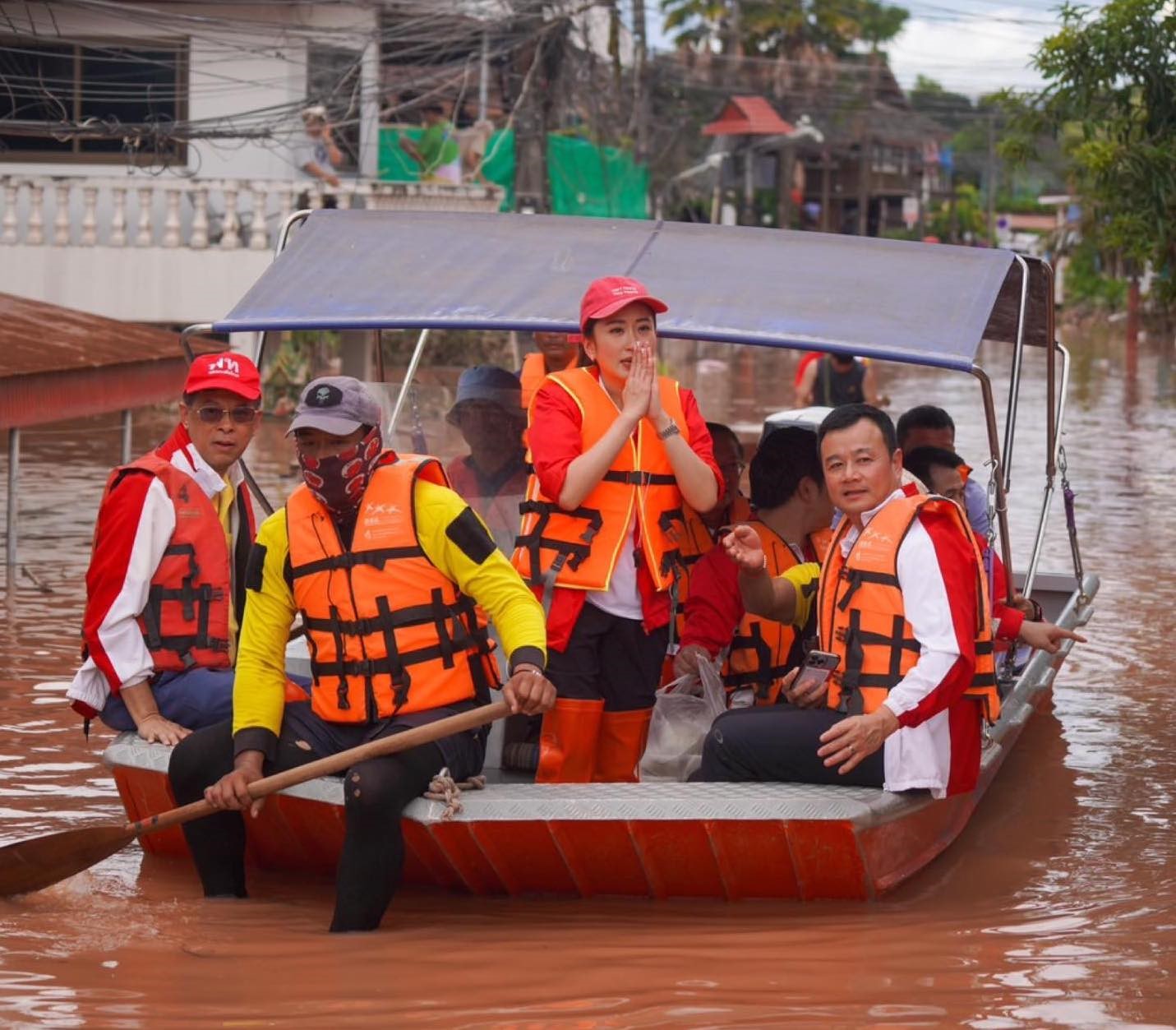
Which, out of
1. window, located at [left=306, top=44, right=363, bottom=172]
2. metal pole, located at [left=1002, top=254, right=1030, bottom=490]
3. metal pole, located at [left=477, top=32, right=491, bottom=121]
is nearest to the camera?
metal pole, located at [left=1002, top=254, right=1030, bottom=490]

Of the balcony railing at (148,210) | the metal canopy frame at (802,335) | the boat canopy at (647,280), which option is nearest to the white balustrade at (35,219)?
the balcony railing at (148,210)

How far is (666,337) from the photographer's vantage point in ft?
20.7

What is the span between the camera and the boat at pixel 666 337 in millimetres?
5105

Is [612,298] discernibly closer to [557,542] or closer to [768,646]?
[557,542]

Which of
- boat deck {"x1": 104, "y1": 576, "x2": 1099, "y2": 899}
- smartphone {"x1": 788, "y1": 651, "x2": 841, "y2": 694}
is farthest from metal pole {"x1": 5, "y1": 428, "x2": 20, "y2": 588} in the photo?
smartphone {"x1": 788, "y1": 651, "x2": 841, "y2": 694}

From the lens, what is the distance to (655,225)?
679cm

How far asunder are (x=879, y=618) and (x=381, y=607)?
4.42 feet

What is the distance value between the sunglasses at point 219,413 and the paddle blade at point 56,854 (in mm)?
1236

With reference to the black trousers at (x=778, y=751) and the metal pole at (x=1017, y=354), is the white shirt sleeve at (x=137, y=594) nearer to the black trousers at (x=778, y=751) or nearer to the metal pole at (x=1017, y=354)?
the black trousers at (x=778, y=751)

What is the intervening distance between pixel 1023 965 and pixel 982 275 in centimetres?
238

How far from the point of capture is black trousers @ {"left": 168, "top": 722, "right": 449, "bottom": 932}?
4887mm

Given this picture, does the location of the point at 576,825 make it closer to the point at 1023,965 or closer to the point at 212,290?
the point at 1023,965

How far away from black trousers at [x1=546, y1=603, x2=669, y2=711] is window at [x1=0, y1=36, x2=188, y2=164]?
14.0 meters

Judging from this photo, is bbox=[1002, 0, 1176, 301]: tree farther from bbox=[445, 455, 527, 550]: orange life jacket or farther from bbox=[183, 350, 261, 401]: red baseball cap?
bbox=[183, 350, 261, 401]: red baseball cap
